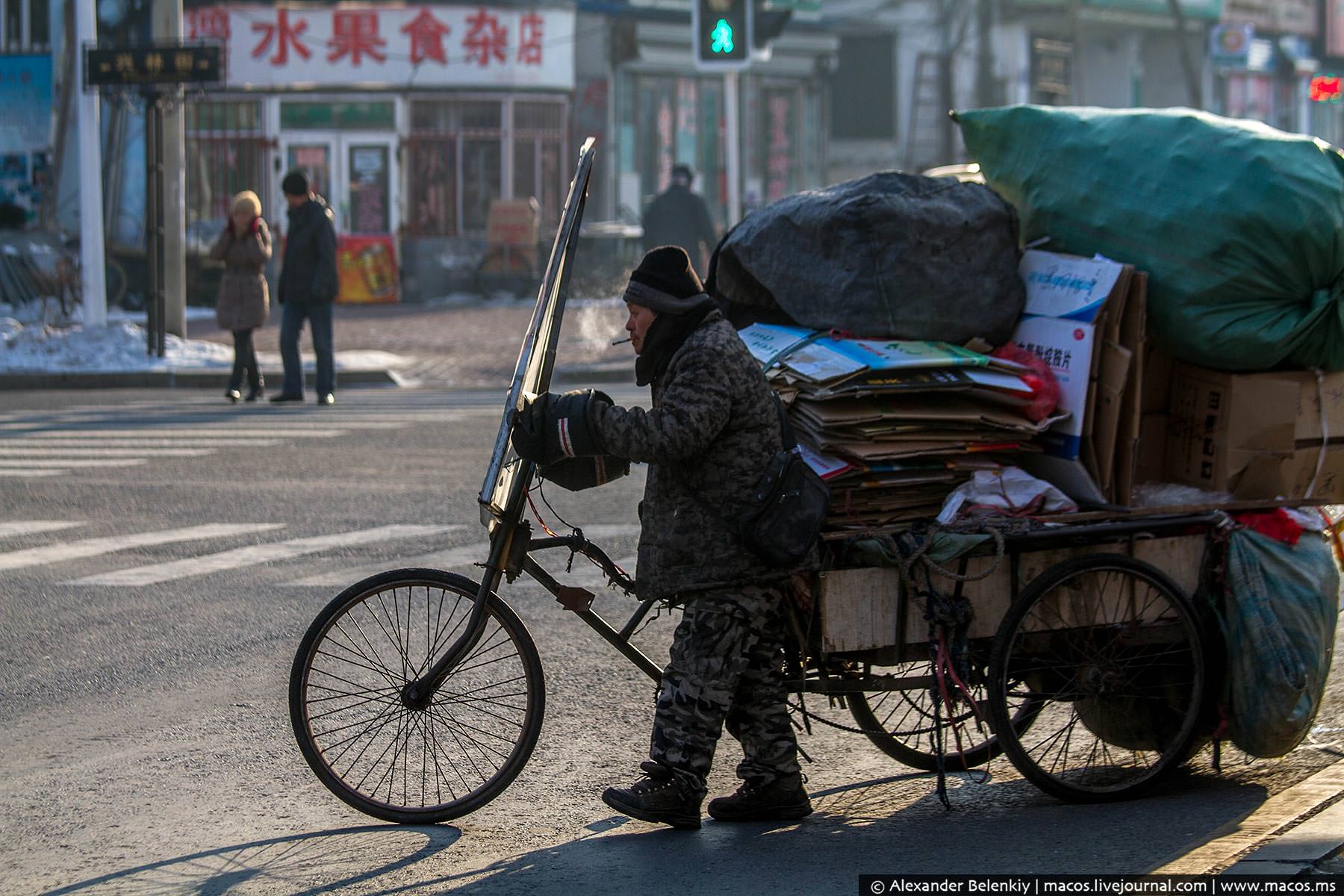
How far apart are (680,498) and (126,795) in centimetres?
176

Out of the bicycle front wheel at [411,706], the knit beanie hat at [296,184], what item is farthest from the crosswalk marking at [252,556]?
the knit beanie hat at [296,184]

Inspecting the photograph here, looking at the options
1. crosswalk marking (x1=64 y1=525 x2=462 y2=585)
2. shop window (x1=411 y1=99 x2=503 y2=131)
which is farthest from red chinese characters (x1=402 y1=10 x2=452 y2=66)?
crosswalk marking (x1=64 y1=525 x2=462 y2=585)

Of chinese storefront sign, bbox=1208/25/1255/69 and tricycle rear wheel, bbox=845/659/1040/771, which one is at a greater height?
chinese storefront sign, bbox=1208/25/1255/69

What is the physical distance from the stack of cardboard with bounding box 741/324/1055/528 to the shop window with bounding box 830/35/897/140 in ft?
129

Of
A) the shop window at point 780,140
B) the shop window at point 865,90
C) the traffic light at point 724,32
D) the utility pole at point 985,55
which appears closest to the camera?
the traffic light at point 724,32

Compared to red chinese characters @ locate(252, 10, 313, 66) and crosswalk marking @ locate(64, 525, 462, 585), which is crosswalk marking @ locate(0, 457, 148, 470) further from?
red chinese characters @ locate(252, 10, 313, 66)

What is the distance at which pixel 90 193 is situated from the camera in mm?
18156

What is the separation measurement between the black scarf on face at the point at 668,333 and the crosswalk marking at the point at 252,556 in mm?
3920

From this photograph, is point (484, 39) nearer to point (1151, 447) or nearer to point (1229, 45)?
point (1151, 447)

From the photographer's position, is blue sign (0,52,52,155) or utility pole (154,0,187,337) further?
blue sign (0,52,52,155)

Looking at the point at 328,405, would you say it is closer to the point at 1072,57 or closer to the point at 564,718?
the point at 564,718

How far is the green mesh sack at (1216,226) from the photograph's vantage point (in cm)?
473

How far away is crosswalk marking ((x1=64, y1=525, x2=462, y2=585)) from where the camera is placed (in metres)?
7.65

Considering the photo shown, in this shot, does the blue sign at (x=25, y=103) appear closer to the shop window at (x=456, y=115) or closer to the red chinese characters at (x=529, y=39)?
the shop window at (x=456, y=115)
